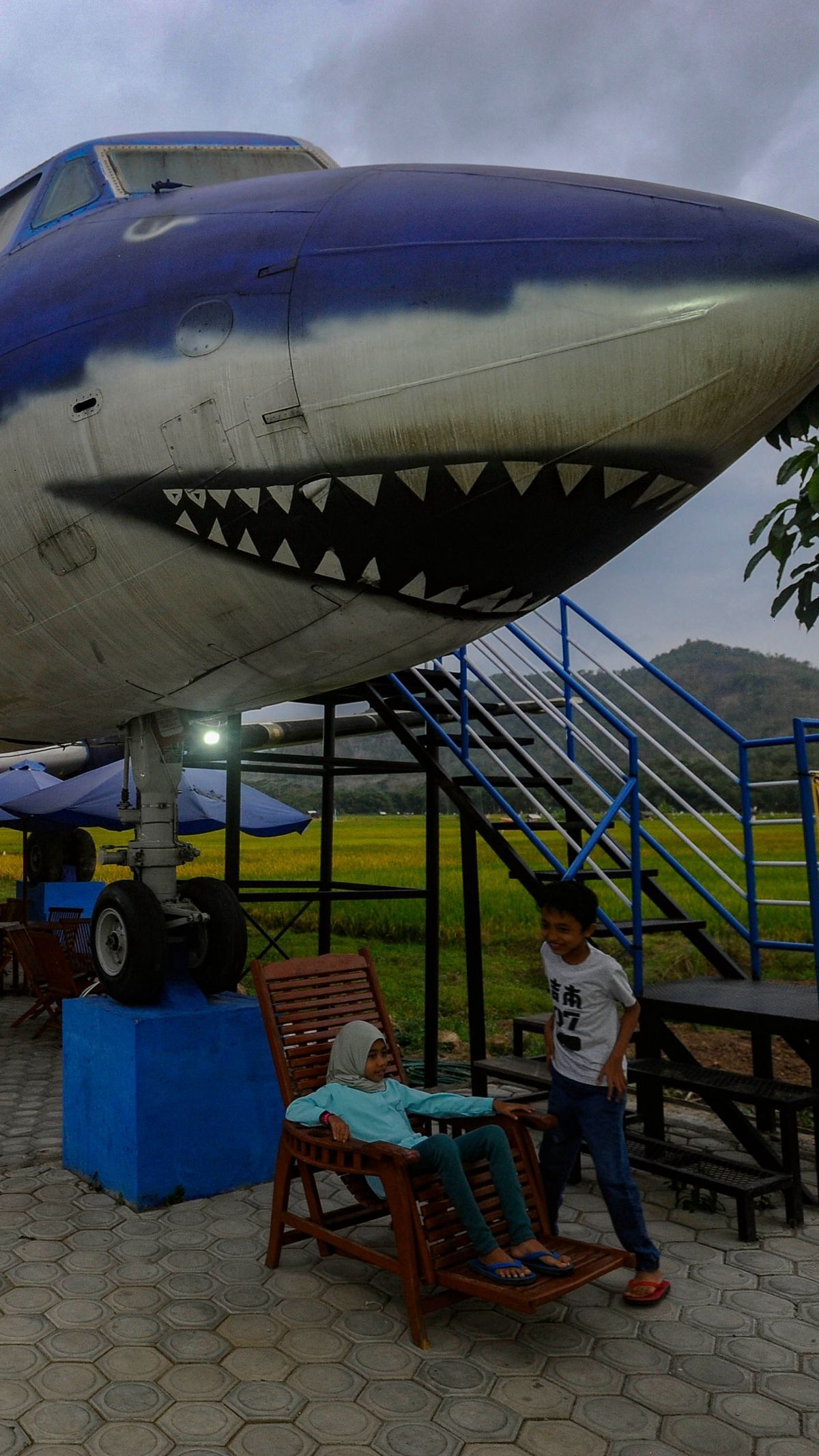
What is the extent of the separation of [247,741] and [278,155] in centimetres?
457

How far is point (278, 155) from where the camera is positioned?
4520 millimetres

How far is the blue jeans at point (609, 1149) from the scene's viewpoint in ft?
12.5

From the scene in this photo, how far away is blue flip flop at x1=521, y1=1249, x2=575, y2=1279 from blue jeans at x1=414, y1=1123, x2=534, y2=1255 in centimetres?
7

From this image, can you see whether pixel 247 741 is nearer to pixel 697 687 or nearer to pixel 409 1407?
pixel 409 1407

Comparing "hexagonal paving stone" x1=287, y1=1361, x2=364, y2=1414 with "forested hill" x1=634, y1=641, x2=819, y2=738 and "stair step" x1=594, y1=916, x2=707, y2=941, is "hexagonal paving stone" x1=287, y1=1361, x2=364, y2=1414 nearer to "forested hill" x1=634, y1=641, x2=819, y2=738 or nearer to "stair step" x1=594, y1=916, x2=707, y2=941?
"stair step" x1=594, y1=916, x2=707, y2=941

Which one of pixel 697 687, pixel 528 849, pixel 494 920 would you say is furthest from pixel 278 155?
pixel 697 687

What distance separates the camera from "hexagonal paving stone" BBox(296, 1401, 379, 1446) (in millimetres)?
2908

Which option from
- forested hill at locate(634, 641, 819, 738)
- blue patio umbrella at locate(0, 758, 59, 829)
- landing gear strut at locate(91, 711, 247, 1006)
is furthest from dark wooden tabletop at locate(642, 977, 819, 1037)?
forested hill at locate(634, 641, 819, 738)

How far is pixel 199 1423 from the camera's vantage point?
2.98m

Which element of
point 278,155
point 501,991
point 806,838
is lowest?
Result: point 501,991

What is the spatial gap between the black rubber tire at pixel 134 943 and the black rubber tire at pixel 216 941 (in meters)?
0.33

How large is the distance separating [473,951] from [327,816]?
1.82 m

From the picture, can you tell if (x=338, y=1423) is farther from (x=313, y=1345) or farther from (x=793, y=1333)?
(x=793, y=1333)

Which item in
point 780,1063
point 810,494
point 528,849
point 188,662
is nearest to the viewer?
point 810,494
